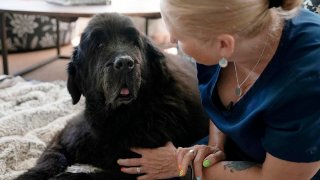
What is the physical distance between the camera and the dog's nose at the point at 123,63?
1.45 meters

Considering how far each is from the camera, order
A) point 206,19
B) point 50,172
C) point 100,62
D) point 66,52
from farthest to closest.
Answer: point 66,52, point 50,172, point 100,62, point 206,19

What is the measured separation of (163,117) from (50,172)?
0.54 m

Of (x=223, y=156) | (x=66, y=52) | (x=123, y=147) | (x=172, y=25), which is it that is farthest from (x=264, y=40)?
(x=66, y=52)

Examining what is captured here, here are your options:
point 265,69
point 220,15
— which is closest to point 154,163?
point 265,69

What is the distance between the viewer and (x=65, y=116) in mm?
2391

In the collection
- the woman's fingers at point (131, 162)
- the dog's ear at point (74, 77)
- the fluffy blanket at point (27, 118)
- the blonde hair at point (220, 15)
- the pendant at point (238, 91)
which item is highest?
the blonde hair at point (220, 15)

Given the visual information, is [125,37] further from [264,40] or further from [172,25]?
[264,40]

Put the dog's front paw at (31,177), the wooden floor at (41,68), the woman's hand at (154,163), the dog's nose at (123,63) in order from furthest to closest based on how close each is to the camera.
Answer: the wooden floor at (41,68) < the dog's front paw at (31,177) < the woman's hand at (154,163) < the dog's nose at (123,63)

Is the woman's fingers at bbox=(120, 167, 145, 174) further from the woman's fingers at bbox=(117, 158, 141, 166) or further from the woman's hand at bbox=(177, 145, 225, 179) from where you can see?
the woman's hand at bbox=(177, 145, 225, 179)

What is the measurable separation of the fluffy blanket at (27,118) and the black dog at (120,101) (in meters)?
0.22

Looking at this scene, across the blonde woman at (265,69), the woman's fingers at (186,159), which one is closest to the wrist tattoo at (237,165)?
the blonde woman at (265,69)

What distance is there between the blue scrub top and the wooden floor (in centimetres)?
235

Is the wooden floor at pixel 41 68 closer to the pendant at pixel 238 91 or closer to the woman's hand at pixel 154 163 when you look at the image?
the woman's hand at pixel 154 163

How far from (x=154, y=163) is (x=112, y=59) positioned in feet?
1.43
